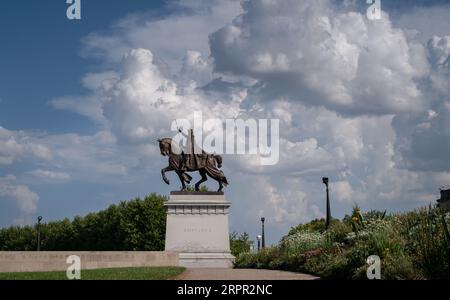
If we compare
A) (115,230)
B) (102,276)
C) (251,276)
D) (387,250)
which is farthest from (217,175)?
(115,230)

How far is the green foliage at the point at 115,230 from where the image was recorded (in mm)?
66188

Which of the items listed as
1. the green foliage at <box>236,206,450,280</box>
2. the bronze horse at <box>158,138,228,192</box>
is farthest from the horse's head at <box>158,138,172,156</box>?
the green foliage at <box>236,206,450,280</box>

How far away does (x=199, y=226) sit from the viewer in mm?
37312

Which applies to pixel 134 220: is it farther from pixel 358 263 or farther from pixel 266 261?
pixel 358 263

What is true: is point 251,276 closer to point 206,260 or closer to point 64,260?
point 64,260

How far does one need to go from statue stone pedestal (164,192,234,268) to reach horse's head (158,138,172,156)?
9.16 ft

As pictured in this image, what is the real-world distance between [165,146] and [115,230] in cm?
Result: 3608

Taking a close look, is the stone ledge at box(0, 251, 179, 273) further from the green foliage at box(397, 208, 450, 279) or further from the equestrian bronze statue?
the green foliage at box(397, 208, 450, 279)

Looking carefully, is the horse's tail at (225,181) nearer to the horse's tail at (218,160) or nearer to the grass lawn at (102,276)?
the horse's tail at (218,160)

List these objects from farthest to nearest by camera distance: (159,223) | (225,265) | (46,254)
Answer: (159,223) → (225,265) → (46,254)

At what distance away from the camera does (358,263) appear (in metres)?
17.0
